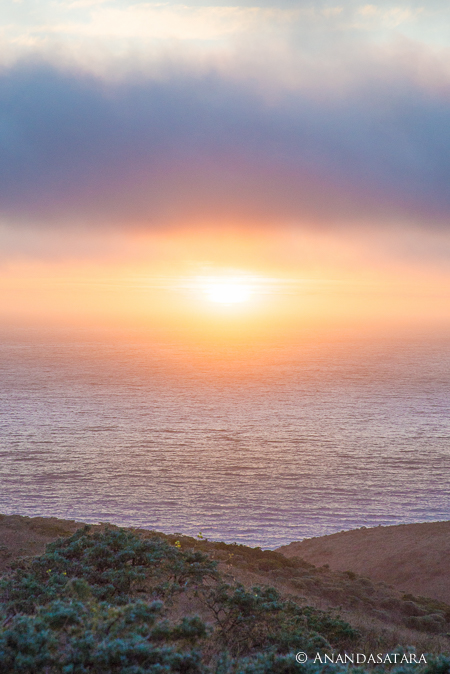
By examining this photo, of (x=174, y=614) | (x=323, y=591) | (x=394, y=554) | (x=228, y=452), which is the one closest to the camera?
(x=174, y=614)

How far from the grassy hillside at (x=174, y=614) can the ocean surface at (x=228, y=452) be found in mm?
18981

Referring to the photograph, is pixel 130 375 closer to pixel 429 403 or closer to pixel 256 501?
pixel 429 403

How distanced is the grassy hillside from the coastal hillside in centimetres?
519

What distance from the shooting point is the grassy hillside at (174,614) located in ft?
27.8

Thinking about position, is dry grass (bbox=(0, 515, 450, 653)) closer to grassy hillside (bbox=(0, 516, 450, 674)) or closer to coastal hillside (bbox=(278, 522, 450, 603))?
grassy hillside (bbox=(0, 516, 450, 674))

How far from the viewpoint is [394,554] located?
1374 inches

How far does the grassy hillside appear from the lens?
8484 mm

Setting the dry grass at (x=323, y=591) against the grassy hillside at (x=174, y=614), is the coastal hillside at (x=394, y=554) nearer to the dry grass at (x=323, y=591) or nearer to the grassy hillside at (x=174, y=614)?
the dry grass at (x=323, y=591)

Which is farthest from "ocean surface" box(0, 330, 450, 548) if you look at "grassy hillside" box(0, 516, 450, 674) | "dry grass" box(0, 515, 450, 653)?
"grassy hillside" box(0, 516, 450, 674)

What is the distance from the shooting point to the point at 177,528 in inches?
1774

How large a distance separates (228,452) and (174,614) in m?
54.9

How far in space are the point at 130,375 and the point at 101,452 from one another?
7834 centimetres

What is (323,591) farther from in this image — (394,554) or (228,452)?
(228,452)

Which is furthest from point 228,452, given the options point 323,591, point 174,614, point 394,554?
point 174,614
